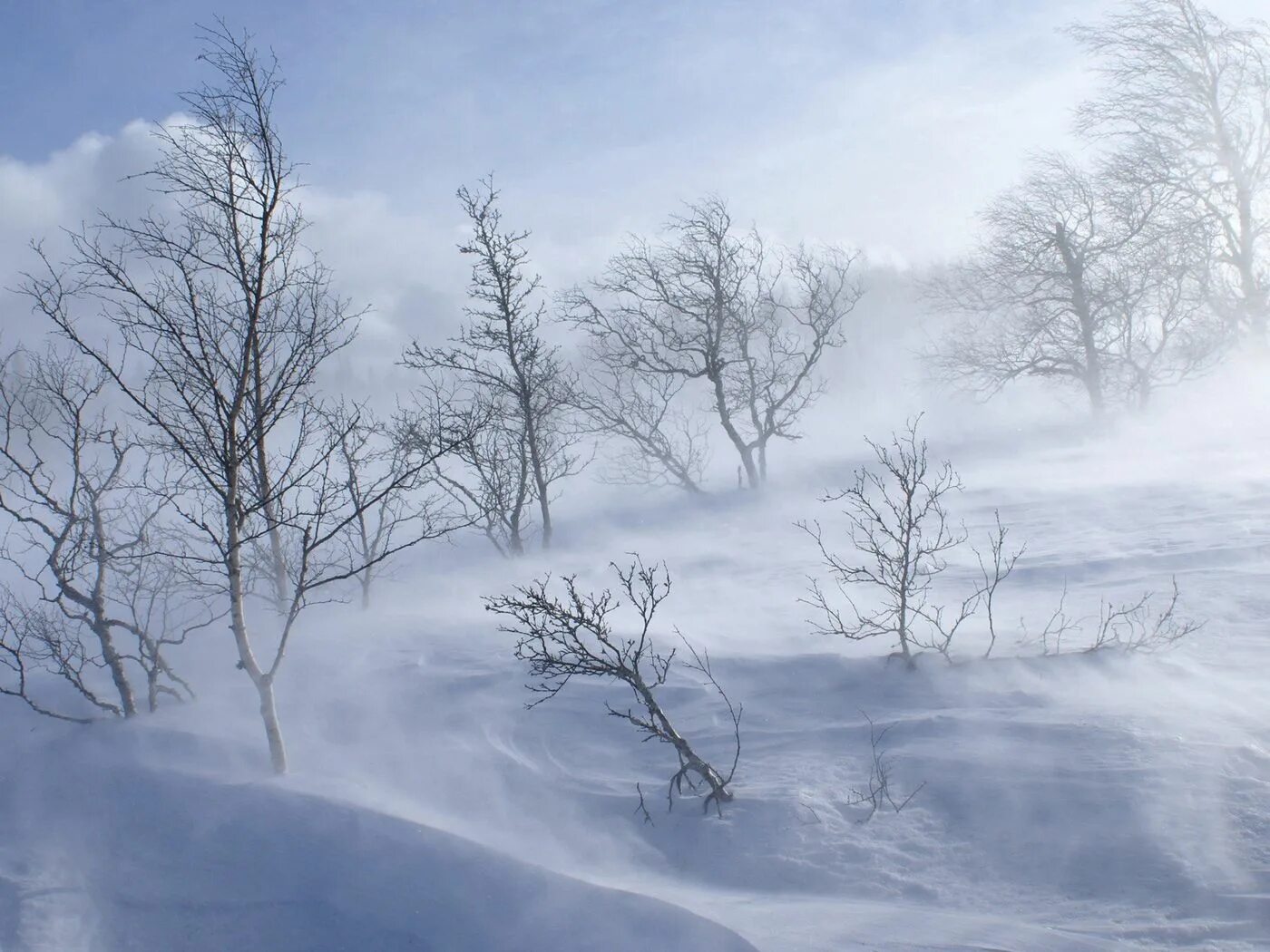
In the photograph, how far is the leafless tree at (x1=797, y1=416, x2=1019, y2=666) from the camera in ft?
26.0

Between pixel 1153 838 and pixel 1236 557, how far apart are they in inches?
228

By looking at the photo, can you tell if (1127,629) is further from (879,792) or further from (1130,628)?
(879,792)

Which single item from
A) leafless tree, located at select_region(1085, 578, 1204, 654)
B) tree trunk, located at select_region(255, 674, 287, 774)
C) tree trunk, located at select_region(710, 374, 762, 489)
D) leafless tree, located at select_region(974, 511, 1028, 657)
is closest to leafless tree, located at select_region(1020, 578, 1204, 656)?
leafless tree, located at select_region(1085, 578, 1204, 654)

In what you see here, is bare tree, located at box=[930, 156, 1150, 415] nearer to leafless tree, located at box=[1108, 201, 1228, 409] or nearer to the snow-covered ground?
leafless tree, located at box=[1108, 201, 1228, 409]

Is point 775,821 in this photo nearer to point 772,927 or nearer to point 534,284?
point 772,927

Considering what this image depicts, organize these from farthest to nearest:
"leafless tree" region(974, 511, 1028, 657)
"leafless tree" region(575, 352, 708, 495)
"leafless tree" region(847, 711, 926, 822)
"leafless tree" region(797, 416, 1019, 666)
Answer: "leafless tree" region(575, 352, 708, 495) → "leafless tree" region(974, 511, 1028, 657) → "leafless tree" region(797, 416, 1019, 666) → "leafless tree" region(847, 711, 926, 822)

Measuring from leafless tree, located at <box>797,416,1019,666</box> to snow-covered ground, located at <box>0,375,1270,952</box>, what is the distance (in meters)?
0.36

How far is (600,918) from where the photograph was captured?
4.95m

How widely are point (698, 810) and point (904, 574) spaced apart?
8.91 feet

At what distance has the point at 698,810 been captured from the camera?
21.3ft

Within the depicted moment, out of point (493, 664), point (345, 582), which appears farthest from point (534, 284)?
point (493, 664)

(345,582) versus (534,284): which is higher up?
(534,284)

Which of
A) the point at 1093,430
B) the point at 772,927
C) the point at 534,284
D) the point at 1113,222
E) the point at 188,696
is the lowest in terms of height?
the point at 772,927

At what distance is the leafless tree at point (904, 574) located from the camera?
7922 mm
